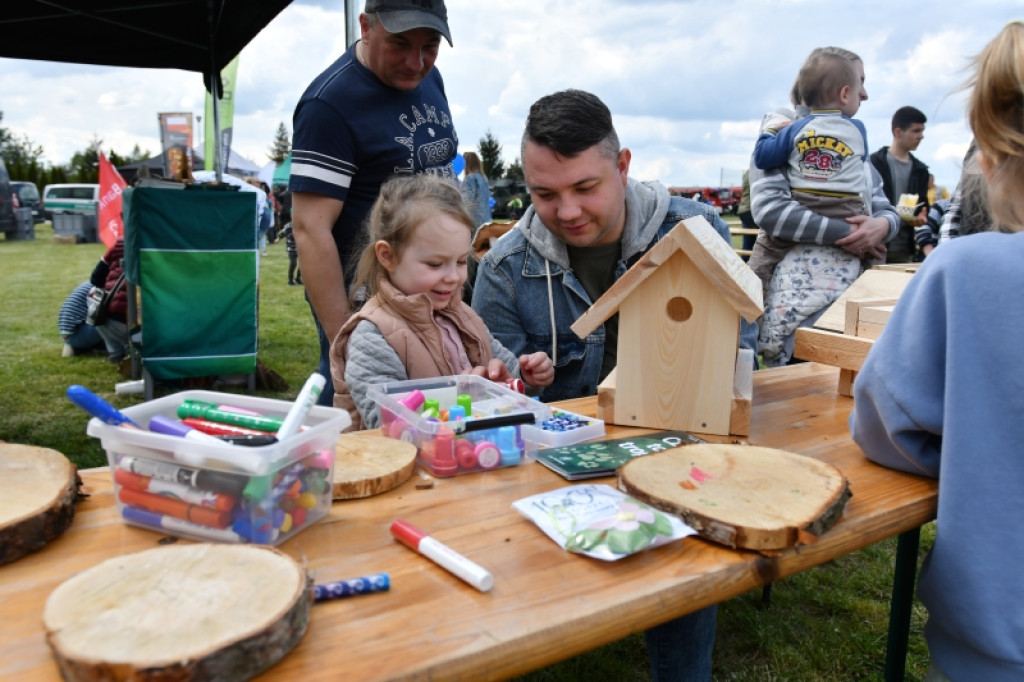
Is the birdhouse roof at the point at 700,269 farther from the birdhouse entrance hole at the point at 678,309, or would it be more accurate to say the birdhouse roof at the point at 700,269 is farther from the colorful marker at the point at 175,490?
the colorful marker at the point at 175,490

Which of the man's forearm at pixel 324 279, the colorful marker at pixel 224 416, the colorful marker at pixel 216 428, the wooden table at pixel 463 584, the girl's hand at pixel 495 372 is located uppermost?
the man's forearm at pixel 324 279

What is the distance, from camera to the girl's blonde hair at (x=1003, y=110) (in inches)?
43.1

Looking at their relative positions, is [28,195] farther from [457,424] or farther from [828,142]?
[457,424]

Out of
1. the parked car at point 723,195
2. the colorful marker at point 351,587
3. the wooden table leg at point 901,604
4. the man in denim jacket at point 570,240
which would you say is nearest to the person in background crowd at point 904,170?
the man in denim jacket at point 570,240

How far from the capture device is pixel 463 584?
2.91 ft

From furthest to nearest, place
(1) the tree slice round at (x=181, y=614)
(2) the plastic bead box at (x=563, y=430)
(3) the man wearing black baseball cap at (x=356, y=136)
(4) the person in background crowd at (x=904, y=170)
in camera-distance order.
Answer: (4) the person in background crowd at (x=904, y=170), (3) the man wearing black baseball cap at (x=356, y=136), (2) the plastic bead box at (x=563, y=430), (1) the tree slice round at (x=181, y=614)

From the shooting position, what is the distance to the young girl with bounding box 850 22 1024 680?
1058 millimetres

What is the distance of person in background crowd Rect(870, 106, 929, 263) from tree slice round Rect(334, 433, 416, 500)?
16.7ft

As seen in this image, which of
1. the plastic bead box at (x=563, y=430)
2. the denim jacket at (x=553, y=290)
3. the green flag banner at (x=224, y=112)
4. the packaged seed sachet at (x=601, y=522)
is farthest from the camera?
the green flag banner at (x=224, y=112)

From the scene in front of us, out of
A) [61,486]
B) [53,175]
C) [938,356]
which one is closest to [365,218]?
[61,486]

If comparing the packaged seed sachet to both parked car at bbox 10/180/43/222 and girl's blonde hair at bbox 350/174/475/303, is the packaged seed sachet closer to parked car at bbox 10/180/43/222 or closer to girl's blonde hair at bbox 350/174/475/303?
girl's blonde hair at bbox 350/174/475/303

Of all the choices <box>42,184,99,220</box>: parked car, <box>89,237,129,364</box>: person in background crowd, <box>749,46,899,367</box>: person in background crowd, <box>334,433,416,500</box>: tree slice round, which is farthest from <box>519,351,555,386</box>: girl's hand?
<box>42,184,99,220</box>: parked car

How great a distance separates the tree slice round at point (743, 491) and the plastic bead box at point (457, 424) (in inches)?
8.4

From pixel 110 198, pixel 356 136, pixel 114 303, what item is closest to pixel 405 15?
pixel 356 136
